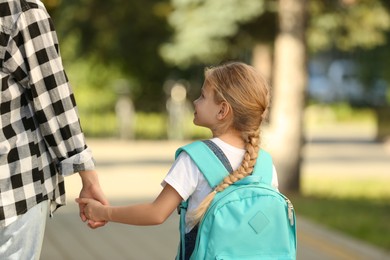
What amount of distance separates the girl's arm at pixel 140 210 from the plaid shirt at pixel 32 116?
0.68 ft

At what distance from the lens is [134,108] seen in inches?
1340

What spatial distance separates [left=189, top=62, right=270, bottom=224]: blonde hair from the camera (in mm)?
3660

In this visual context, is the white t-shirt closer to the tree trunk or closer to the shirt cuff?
the shirt cuff

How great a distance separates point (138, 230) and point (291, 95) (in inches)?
174

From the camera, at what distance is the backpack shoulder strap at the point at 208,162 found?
142 inches

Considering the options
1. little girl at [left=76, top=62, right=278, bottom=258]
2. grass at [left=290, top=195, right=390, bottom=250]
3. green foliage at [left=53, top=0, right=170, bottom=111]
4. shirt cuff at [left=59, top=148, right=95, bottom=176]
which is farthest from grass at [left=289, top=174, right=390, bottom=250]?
green foliage at [left=53, top=0, right=170, bottom=111]

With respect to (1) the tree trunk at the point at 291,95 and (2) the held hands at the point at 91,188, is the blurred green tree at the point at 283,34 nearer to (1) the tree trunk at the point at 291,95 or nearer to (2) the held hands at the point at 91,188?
(1) the tree trunk at the point at 291,95

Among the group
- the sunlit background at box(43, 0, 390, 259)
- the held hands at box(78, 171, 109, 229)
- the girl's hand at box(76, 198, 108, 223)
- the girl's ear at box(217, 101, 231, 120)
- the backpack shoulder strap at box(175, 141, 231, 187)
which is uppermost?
the girl's ear at box(217, 101, 231, 120)

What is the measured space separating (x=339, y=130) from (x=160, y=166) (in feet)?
64.8

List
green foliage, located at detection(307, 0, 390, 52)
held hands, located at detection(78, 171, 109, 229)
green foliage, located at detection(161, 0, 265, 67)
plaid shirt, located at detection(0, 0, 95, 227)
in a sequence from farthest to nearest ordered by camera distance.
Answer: green foliage, located at detection(161, 0, 265, 67) → green foliage, located at detection(307, 0, 390, 52) → held hands, located at detection(78, 171, 109, 229) → plaid shirt, located at detection(0, 0, 95, 227)

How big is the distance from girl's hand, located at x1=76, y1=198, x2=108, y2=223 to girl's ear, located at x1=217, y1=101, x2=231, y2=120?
0.49 meters

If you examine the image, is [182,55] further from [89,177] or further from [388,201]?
[89,177]

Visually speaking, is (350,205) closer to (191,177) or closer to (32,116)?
(191,177)

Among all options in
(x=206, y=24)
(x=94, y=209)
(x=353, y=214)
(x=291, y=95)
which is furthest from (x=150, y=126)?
(x=94, y=209)
